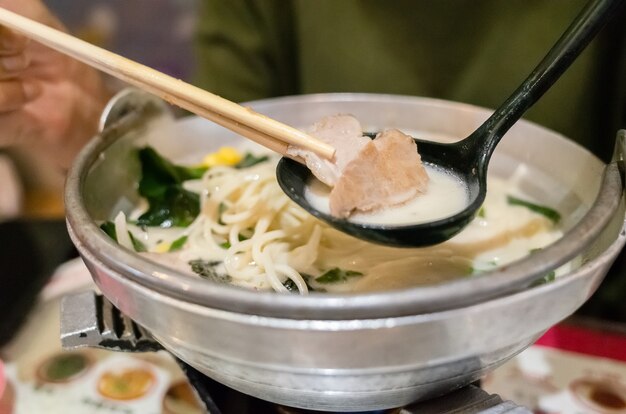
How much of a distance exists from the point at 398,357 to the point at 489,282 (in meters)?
0.14

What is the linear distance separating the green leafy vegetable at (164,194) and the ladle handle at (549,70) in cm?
60

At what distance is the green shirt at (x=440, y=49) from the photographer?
1.67 metres

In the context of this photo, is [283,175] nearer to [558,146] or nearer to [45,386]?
[558,146]

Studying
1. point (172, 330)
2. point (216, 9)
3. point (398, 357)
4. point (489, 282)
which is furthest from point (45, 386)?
point (216, 9)

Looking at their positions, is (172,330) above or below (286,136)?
below

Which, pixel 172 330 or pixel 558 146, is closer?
pixel 172 330

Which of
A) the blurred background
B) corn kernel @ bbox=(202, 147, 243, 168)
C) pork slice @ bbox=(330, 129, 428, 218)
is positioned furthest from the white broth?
the blurred background

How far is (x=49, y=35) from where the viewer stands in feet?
3.34

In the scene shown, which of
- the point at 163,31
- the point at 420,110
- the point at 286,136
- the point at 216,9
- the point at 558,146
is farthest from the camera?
the point at 163,31

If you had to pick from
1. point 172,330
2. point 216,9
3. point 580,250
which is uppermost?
point 216,9

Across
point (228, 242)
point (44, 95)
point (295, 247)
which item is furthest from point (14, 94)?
point (295, 247)

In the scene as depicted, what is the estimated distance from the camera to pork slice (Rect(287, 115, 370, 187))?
0.96 metres

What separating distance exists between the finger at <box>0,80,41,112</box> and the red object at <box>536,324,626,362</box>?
131cm

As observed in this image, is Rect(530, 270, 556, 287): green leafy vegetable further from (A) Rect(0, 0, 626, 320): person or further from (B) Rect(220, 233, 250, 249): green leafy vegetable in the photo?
(A) Rect(0, 0, 626, 320): person
